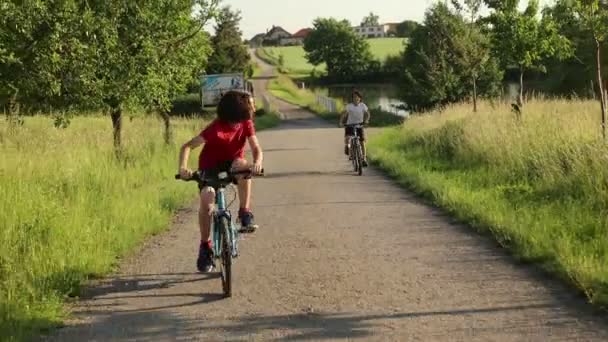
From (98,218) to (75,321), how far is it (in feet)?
10.4

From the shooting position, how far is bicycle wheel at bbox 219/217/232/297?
585cm

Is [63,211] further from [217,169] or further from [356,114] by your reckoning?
[356,114]

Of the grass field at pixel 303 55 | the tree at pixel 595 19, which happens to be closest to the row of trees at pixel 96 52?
the tree at pixel 595 19

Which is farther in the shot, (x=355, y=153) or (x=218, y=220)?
(x=355, y=153)

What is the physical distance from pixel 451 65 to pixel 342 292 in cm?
3134

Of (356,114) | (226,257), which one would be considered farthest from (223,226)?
(356,114)

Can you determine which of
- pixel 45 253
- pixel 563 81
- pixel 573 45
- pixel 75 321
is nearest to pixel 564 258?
pixel 75 321

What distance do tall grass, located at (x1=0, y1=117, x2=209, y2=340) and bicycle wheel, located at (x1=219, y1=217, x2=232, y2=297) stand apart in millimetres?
1266

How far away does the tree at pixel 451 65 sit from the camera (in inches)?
1111

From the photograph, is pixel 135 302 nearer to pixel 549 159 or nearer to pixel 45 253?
pixel 45 253

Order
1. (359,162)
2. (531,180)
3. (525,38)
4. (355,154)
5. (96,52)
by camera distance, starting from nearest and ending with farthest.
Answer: (531,180)
(96,52)
(359,162)
(355,154)
(525,38)

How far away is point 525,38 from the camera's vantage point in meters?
18.3

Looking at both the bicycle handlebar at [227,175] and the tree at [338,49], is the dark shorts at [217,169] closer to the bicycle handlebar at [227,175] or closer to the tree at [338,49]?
the bicycle handlebar at [227,175]

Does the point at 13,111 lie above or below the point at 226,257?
above
